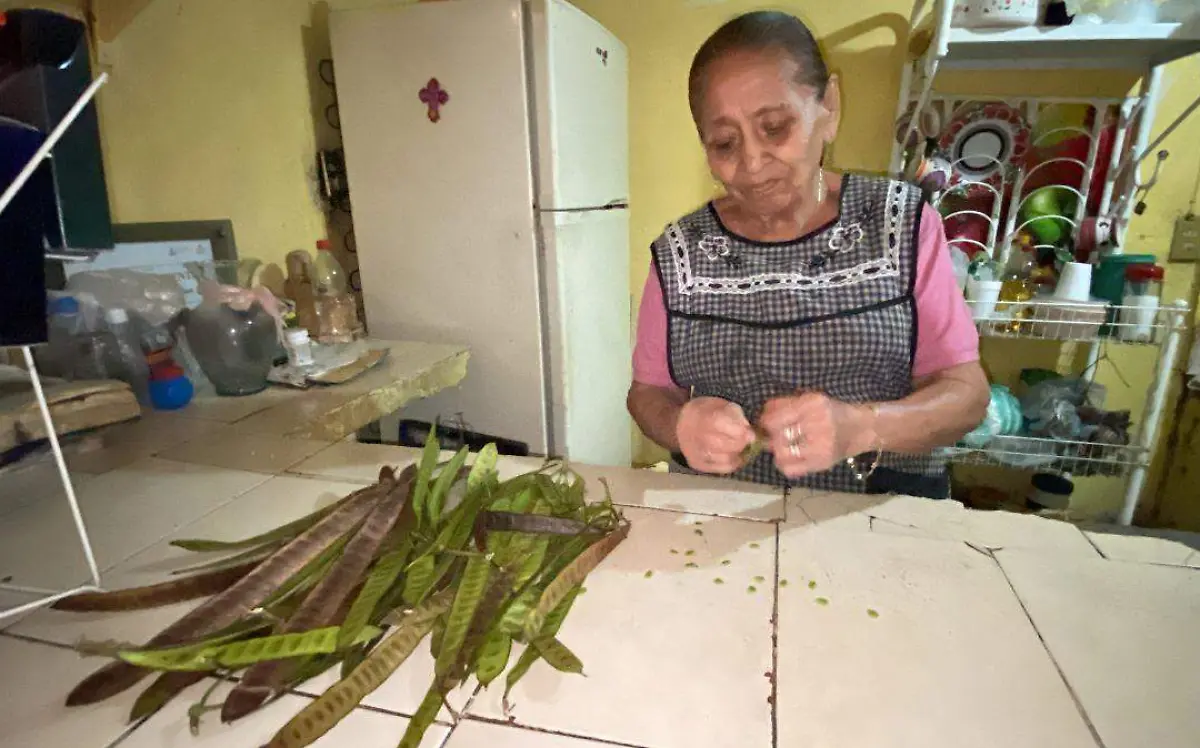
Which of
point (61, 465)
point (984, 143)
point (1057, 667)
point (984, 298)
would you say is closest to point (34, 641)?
point (61, 465)

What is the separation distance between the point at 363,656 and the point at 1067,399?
89.4 inches

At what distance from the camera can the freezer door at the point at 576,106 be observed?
6.07ft

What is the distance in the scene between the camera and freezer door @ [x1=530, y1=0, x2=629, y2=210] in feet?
6.07

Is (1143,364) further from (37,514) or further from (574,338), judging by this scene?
(37,514)

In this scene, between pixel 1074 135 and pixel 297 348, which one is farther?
pixel 1074 135

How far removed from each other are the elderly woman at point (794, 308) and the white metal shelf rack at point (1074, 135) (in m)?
0.96

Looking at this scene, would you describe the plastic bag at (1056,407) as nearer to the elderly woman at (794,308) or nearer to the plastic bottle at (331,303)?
the elderly woman at (794,308)

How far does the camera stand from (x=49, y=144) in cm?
61

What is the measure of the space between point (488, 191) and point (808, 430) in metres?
1.42

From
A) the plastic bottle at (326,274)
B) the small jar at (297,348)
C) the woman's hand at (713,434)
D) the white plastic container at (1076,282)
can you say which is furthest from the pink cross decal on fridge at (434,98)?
the white plastic container at (1076,282)

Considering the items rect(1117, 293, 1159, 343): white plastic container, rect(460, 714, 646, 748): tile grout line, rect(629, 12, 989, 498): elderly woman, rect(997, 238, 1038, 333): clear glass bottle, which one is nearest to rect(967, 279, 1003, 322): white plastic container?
rect(997, 238, 1038, 333): clear glass bottle

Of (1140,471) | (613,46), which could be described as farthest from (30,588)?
(1140,471)

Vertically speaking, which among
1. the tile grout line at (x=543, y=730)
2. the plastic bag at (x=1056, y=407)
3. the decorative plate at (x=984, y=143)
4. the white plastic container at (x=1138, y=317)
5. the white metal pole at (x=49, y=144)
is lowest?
the plastic bag at (x=1056, y=407)

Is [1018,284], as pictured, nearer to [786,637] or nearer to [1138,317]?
[1138,317]
